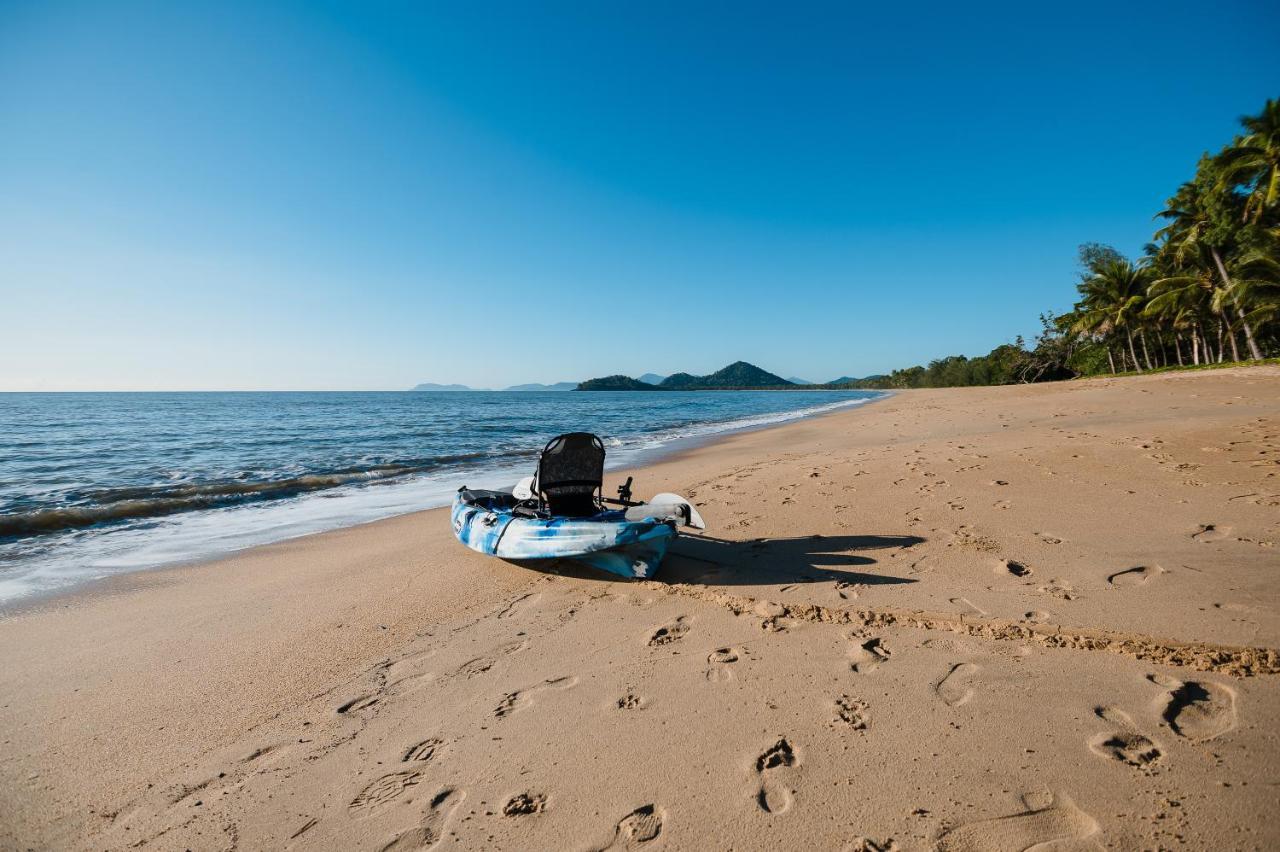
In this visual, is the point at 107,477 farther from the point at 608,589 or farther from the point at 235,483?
the point at 608,589

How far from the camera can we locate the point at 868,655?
12.2ft

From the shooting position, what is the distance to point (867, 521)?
718cm

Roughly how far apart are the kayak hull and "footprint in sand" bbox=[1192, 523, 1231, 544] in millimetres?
5245

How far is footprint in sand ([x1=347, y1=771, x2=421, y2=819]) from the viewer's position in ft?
8.73

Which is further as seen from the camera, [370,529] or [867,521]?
[370,529]

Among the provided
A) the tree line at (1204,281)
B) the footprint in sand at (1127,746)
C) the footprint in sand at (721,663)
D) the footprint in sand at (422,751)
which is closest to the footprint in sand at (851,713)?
the footprint in sand at (721,663)

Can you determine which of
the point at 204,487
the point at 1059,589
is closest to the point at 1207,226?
the point at 1059,589

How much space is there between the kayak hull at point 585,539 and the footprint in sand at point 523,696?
186 cm

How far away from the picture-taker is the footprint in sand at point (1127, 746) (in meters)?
2.52

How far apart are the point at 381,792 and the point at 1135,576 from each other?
601cm

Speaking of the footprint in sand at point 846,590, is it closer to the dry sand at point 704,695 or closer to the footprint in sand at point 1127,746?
the dry sand at point 704,695

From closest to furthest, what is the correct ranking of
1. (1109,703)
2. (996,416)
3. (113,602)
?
1. (1109,703)
2. (113,602)
3. (996,416)

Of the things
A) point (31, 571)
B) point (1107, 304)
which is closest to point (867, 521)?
point (31, 571)

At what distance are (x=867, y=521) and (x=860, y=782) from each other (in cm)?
506
